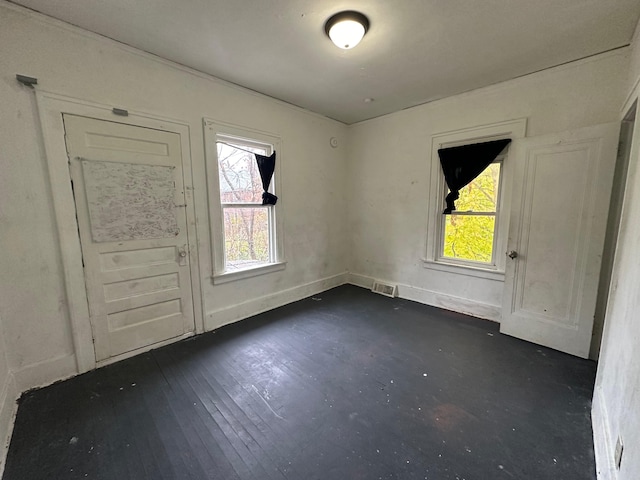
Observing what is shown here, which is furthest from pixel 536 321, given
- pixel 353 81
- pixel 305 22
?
pixel 305 22

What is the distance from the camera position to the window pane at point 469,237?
3.21m

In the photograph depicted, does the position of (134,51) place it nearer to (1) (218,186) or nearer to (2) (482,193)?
(1) (218,186)

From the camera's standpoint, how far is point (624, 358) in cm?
133

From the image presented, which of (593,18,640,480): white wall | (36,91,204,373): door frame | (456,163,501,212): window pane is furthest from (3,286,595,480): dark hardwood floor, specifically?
(456,163,501,212): window pane

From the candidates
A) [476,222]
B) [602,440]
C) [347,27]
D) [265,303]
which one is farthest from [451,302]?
[347,27]

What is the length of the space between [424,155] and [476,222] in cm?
110

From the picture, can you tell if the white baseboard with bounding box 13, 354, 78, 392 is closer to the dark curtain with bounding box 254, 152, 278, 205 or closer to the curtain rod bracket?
the curtain rod bracket

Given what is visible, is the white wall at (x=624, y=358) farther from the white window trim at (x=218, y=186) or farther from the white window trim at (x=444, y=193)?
the white window trim at (x=218, y=186)

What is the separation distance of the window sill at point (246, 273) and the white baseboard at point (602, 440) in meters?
3.06

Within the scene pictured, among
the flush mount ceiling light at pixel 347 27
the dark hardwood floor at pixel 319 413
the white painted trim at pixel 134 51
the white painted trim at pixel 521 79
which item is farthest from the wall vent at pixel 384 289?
the flush mount ceiling light at pixel 347 27

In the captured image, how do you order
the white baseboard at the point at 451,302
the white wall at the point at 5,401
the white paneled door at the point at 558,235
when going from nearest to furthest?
the white wall at the point at 5,401 → the white paneled door at the point at 558,235 → the white baseboard at the point at 451,302

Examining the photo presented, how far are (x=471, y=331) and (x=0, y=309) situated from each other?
405 centimetres

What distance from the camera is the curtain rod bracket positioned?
1.85 metres

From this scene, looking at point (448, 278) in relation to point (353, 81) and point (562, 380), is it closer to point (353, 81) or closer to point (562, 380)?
point (562, 380)
